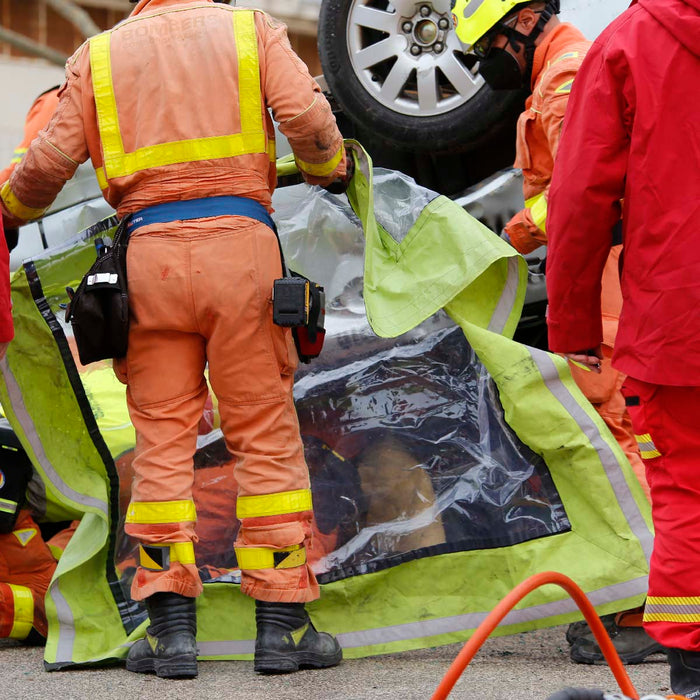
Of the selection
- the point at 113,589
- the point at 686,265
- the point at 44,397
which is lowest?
the point at 113,589

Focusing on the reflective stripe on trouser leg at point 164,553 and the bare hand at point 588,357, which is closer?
the bare hand at point 588,357

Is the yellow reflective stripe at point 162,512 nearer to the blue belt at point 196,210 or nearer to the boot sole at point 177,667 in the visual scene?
the boot sole at point 177,667

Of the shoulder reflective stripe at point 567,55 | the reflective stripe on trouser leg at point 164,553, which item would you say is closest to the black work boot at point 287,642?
the reflective stripe on trouser leg at point 164,553

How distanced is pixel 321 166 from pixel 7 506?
1440 mm

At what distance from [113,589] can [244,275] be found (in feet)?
3.69

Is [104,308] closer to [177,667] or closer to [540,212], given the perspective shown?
[177,667]

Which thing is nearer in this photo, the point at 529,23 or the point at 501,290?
the point at 501,290

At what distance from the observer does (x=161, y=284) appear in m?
3.38

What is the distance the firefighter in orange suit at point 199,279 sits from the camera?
11.0ft

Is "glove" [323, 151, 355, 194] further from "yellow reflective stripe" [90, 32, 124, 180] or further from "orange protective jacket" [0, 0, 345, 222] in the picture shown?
"yellow reflective stripe" [90, 32, 124, 180]

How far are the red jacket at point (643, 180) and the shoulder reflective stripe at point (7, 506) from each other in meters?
1.96

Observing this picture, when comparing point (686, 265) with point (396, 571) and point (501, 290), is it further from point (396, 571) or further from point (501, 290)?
point (396, 571)

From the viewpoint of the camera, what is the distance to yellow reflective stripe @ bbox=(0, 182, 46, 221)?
3641 millimetres

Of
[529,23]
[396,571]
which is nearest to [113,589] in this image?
[396,571]
